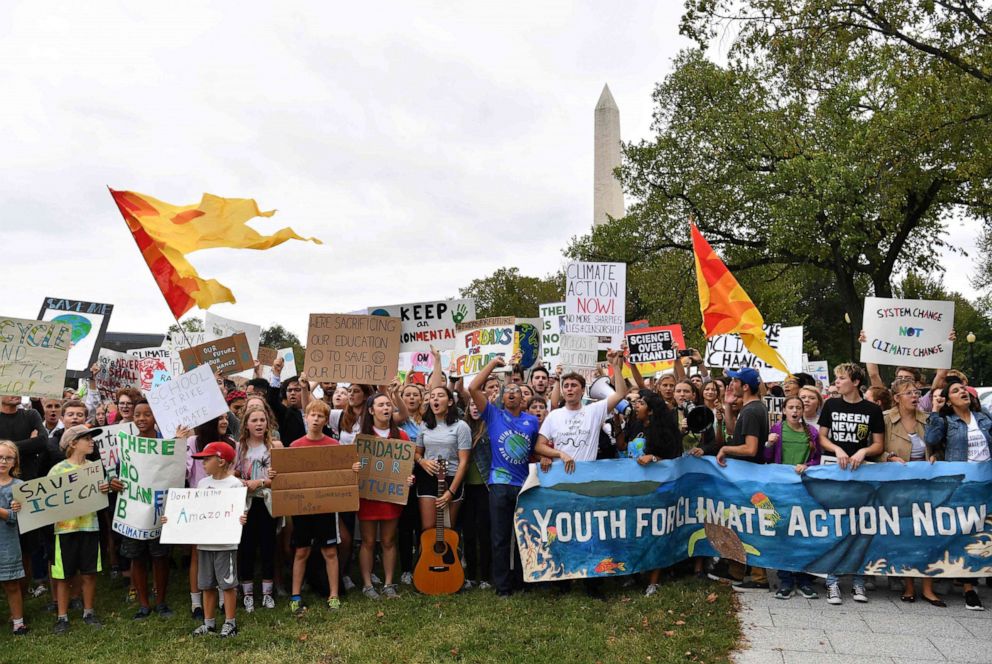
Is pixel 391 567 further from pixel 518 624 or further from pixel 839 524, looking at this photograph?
pixel 839 524

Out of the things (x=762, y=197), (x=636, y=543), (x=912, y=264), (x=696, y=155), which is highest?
(x=696, y=155)

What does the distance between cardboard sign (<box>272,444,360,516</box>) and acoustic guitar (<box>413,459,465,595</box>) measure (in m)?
0.81

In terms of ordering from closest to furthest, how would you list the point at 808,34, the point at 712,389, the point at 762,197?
the point at 712,389
the point at 808,34
the point at 762,197

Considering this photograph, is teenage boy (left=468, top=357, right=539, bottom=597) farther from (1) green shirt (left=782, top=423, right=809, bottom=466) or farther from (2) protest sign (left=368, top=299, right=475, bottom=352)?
(1) green shirt (left=782, top=423, right=809, bottom=466)

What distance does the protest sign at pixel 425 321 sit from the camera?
9305mm

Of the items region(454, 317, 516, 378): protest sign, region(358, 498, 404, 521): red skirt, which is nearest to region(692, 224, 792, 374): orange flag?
region(454, 317, 516, 378): protest sign

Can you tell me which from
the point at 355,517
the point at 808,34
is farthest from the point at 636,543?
the point at 808,34

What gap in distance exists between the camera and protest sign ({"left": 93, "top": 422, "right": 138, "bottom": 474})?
281 inches

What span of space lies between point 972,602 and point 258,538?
5967 mm

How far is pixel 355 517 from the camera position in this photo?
7910 mm

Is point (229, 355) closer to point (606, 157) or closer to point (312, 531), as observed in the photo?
point (312, 531)

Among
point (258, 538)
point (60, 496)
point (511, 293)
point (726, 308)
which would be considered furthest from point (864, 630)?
point (511, 293)

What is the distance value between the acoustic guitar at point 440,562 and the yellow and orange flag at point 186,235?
315cm

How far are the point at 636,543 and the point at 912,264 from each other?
19.9m
